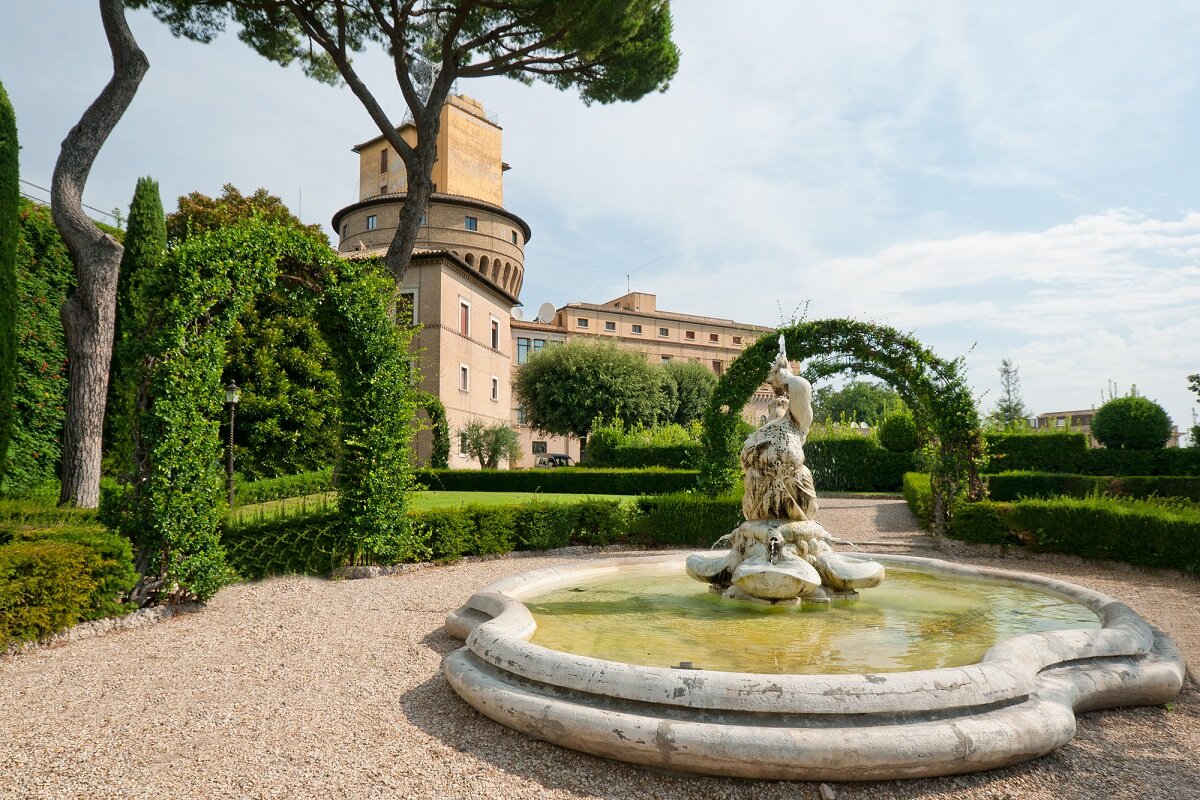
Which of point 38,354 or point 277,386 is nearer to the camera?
point 38,354

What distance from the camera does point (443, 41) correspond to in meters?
15.2

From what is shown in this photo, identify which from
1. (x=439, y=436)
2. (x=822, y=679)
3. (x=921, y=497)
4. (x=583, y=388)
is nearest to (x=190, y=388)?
Answer: (x=822, y=679)

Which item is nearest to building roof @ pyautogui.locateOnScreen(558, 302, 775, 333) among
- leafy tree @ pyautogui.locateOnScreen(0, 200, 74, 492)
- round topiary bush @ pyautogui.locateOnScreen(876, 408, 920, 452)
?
round topiary bush @ pyautogui.locateOnScreen(876, 408, 920, 452)

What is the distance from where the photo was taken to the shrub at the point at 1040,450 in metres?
20.4

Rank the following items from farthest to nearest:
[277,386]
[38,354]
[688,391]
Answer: [688,391], [277,386], [38,354]

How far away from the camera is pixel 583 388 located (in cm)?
3438

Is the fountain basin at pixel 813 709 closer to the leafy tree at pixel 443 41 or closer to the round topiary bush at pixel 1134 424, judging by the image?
the leafy tree at pixel 443 41

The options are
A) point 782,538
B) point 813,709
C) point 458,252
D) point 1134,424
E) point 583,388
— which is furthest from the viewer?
point 583,388

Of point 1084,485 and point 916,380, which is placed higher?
point 916,380

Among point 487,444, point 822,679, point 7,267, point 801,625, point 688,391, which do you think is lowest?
point 801,625

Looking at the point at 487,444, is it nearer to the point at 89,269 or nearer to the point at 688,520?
the point at 688,520

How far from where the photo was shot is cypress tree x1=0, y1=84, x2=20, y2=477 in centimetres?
1186

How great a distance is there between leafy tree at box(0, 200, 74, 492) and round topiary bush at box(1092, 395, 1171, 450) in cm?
2743

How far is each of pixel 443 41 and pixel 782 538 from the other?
558 inches
